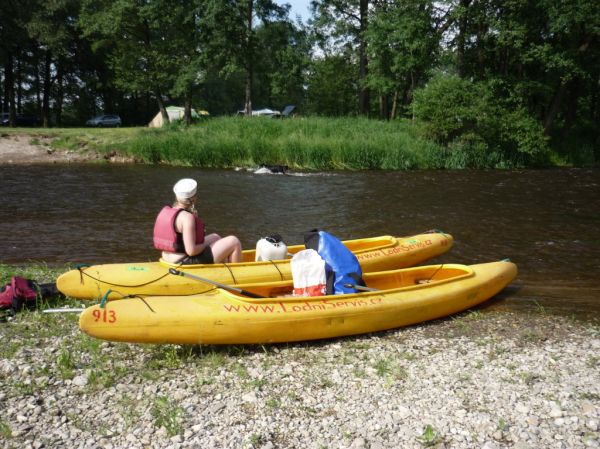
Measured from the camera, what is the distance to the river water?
824 cm

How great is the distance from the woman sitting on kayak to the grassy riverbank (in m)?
13.8

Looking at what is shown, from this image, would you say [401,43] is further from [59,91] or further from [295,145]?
[59,91]

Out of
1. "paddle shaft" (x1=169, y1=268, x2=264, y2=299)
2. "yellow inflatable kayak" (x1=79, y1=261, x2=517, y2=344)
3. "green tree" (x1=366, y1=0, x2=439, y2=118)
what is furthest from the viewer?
"green tree" (x1=366, y1=0, x2=439, y2=118)

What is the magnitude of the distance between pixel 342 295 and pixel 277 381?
135cm

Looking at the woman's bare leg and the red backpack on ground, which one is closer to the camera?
the red backpack on ground

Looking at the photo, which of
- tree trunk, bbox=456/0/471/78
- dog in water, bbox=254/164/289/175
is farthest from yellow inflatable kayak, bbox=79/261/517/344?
tree trunk, bbox=456/0/471/78

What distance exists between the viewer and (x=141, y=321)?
4.46 meters

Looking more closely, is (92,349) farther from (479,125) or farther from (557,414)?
(479,125)

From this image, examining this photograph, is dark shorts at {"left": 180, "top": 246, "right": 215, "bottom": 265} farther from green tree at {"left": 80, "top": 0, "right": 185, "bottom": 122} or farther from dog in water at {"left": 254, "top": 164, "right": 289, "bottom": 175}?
green tree at {"left": 80, "top": 0, "right": 185, "bottom": 122}

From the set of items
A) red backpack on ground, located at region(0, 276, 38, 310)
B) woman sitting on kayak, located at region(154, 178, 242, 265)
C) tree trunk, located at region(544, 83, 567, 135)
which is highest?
tree trunk, located at region(544, 83, 567, 135)

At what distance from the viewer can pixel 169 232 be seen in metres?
5.77

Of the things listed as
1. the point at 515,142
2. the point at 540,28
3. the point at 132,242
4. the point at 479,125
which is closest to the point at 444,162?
the point at 479,125

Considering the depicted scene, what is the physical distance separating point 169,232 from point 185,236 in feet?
0.63

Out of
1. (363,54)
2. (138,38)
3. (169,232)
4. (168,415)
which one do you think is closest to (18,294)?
(169,232)
